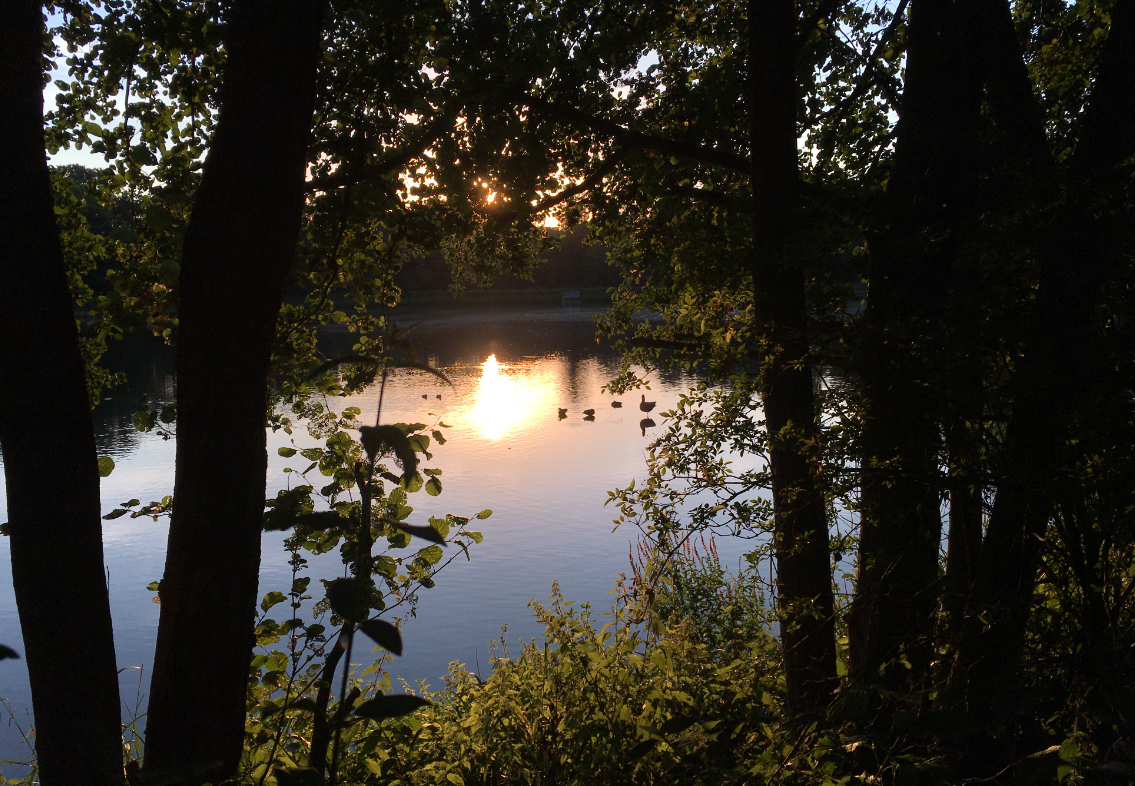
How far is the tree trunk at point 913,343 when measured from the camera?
2.67 m

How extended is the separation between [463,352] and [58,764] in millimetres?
24175

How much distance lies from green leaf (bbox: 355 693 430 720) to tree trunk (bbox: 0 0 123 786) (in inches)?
51.1

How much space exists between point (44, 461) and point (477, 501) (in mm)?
8594

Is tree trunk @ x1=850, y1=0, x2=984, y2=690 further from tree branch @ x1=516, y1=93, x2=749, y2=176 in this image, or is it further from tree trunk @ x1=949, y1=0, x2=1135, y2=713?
tree branch @ x1=516, y1=93, x2=749, y2=176

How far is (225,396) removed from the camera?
6.61 ft

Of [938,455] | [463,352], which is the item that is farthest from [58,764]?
[463,352]

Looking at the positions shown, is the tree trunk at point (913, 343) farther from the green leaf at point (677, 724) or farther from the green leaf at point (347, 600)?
the green leaf at point (347, 600)

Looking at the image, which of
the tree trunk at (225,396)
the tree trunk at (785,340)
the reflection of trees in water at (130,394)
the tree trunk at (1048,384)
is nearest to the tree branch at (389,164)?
the tree trunk at (225,396)

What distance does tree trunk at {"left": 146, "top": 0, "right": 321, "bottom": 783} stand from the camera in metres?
1.99

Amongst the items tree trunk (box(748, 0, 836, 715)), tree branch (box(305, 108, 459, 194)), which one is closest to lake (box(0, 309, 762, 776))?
tree branch (box(305, 108, 459, 194))

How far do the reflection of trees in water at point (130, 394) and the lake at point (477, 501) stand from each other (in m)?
0.06

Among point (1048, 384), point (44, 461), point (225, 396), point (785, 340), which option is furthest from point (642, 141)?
point (44, 461)

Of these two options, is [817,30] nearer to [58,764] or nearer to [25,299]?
[25,299]

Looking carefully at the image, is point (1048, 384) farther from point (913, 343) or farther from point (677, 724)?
point (677, 724)
